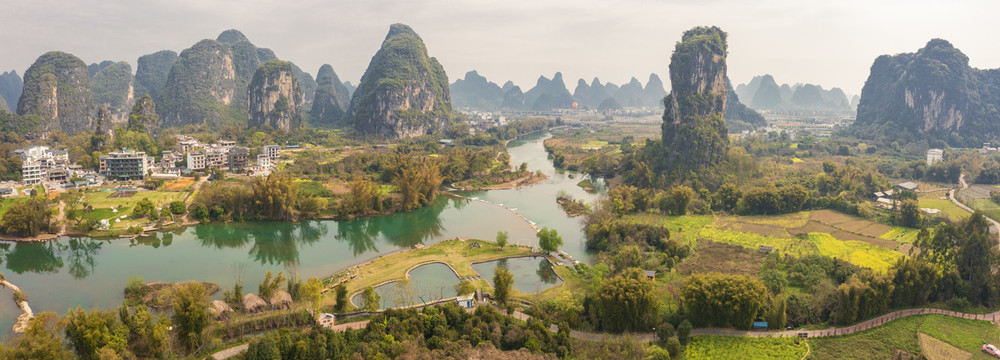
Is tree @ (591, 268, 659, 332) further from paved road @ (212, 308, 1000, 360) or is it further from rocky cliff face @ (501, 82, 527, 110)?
rocky cliff face @ (501, 82, 527, 110)

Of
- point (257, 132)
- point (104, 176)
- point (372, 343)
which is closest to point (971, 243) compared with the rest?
point (372, 343)

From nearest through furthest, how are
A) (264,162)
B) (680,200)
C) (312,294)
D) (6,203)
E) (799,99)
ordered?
(312,294) < (6,203) < (680,200) < (264,162) < (799,99)

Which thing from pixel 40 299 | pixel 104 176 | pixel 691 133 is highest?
pixel 691 133

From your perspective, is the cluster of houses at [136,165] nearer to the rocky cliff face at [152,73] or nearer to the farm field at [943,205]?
the farm field at [943,205]

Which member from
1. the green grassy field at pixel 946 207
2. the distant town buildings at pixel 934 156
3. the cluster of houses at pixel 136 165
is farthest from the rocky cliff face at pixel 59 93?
the distant town buildings at pixel 934 156

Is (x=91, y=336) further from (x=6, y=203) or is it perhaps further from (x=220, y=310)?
(x=6, y=203)

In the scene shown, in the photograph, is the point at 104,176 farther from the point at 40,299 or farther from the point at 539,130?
the point at 539,130

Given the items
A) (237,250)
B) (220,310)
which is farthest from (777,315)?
(237,250)
